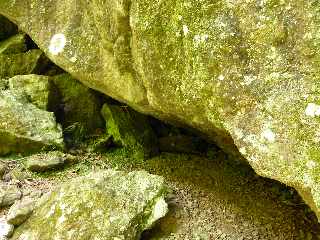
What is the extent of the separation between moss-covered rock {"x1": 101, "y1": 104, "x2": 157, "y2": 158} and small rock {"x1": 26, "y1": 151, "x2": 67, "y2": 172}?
1172 millimetres

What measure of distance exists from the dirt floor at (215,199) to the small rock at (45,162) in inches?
5.2

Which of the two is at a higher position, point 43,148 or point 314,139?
point 314,139

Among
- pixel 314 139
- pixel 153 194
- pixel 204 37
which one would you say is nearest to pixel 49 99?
pixel 153 194

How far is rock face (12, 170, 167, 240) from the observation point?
5.19m

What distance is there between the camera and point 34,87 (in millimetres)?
8273

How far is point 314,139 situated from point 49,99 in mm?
5689

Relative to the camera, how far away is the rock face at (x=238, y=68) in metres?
3.93

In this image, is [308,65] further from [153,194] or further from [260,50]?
[153,194]

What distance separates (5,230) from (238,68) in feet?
12.2

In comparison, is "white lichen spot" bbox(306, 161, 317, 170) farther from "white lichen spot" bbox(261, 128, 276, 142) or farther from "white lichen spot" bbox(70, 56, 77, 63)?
"white lichen spot" bbox(70, 56, 77, 63)

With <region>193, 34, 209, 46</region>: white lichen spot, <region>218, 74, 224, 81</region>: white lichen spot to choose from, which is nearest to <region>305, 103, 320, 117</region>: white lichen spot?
<region>218, 74, 224, 81</region>: white lichen spot

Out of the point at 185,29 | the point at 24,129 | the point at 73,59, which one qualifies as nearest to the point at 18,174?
the point at 24,129

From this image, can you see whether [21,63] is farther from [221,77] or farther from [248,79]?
[248,79]

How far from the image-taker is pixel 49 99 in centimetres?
824
